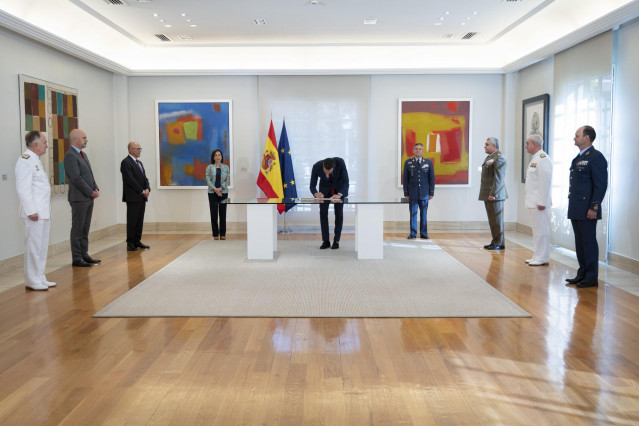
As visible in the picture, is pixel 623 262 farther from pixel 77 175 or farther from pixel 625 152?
pixel 77 175

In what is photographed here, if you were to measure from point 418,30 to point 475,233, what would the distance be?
3.91m

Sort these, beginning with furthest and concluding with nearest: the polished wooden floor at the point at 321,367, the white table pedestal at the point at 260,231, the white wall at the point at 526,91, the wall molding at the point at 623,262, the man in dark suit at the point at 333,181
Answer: the white wall at the point at 526,91
the man in dark suit at the point at 333,181
the white table pedestal at the point at 260,231
the wall molding at the point at 623,262
the polished wooden floor at the point at 321,367

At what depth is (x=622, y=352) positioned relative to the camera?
4.28 meters

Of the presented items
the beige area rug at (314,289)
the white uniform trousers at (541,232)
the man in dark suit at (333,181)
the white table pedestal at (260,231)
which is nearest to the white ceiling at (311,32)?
the man in dark suit at (333,181)

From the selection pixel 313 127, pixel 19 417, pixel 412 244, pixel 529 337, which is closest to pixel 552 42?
pixel 412 244

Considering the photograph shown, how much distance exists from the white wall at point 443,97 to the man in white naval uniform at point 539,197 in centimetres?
384

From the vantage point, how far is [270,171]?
11023 millimetres

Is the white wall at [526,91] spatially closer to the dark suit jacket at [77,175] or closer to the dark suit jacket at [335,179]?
the dark suit jacket at [335,179]

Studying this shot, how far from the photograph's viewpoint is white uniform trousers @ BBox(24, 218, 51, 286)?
6.22 m

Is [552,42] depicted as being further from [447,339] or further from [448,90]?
[447,339]

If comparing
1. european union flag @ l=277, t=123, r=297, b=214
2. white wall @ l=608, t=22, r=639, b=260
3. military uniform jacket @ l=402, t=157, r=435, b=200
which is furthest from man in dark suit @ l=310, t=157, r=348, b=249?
white wall @ l=608, t=22, r=639, b=260

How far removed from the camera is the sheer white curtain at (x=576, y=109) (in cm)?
770

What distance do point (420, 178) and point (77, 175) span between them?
551 cm

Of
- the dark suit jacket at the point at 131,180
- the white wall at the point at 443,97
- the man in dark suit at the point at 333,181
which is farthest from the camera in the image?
the white wall at the point at 443,97
